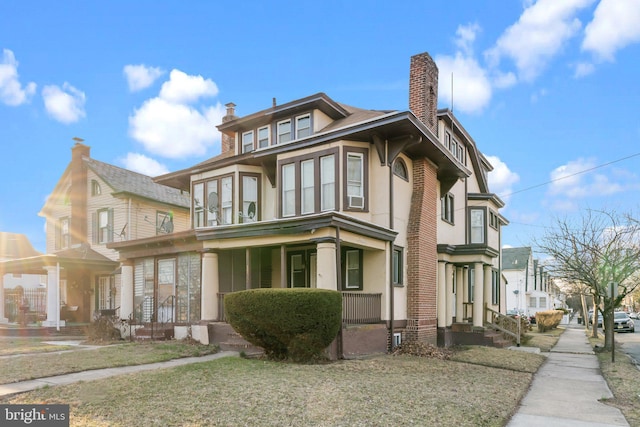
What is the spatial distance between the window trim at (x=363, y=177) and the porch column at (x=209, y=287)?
4.49 meters

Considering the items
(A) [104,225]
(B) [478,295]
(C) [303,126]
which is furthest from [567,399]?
(A) [104,225]

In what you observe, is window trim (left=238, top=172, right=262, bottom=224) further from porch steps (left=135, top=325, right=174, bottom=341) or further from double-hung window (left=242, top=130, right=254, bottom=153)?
porch steps (left=135, top=325, right=174, bottom=341)

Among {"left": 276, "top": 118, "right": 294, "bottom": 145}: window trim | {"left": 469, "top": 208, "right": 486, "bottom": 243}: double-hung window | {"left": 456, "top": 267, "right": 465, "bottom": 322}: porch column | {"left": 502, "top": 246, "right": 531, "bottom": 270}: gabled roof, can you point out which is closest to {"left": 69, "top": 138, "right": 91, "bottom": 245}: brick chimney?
{"left": 276, "top": 118, "right": 294, "bottom": 145}: window trim

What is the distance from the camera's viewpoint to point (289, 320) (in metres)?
11.4

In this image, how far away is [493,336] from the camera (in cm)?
1845

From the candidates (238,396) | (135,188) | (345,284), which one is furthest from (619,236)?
(135,188)

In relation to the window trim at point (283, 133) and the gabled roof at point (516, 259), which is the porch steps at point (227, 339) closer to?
the window trim at point (283, 133)

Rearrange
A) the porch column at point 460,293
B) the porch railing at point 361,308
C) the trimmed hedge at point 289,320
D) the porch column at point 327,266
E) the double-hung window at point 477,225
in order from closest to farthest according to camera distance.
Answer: the trimmed hedge at point 289,320 → the porch column at point 327,266 → the porch railing at point 361,308 → the porch column at point 460,293 → the double-hung window at point 477,225

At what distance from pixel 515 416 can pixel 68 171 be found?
2646 cm

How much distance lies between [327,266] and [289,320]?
2050mm

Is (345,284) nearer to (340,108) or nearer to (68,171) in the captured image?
(340,108)

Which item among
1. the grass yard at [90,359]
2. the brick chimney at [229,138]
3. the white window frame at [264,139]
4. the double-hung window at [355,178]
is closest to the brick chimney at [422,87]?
the double-hung window at [355,178]

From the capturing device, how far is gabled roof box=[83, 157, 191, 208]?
25578 mm

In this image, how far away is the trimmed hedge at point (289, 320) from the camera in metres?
11.3
